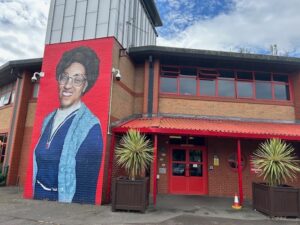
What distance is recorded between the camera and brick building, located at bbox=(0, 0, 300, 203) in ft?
37.3

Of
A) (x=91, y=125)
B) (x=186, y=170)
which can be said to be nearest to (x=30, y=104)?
(x=91, y=125)

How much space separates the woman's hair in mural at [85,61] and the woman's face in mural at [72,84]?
0.19 metres

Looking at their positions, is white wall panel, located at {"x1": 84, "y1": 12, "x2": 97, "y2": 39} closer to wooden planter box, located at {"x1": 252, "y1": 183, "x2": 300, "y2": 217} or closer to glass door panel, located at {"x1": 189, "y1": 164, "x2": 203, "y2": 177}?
glass door panel, located at {"x1": 189, "y1": 164, "x2": 203, "y2": 177}

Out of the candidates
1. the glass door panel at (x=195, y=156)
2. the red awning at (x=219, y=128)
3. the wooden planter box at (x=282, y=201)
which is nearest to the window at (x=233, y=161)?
the glass door panel at (x=195, y=156)

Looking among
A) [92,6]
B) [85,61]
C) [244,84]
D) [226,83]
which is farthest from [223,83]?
[92,6]

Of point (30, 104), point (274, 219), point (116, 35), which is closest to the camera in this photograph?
point (274, 219)

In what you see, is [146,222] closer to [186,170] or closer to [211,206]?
[211,206]

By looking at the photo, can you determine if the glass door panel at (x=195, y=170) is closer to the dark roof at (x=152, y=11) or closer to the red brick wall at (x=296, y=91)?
the red brick wall at (x=296, y=91)

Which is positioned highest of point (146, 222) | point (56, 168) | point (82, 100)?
point (82, 100)

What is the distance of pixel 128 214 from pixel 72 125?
471 cm

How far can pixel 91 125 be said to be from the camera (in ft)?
35.1

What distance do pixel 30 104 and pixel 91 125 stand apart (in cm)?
646

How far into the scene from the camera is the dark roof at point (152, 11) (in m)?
16.8

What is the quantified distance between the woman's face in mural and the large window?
4.37 meters
